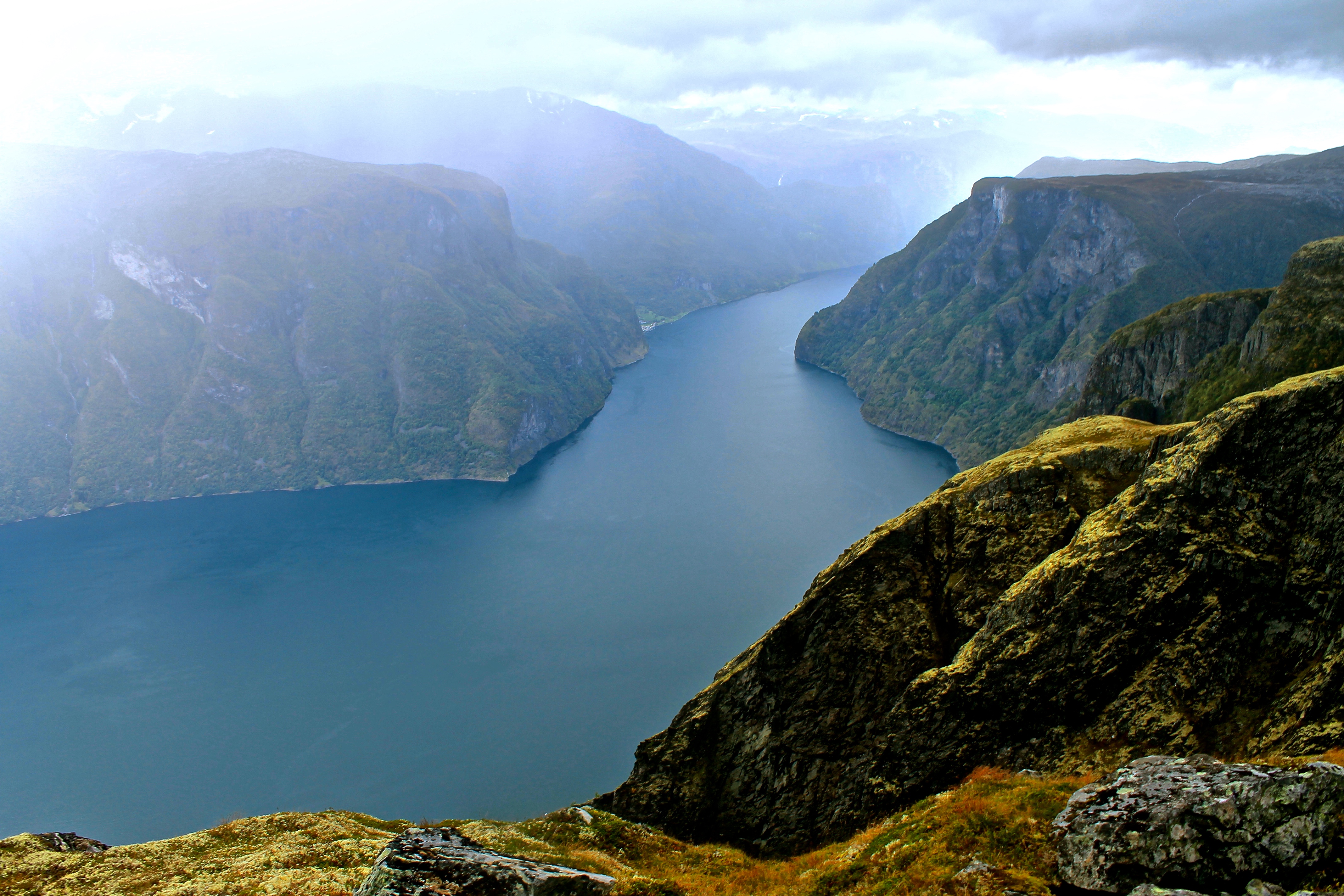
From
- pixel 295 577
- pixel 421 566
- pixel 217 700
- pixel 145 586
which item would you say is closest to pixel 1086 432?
pixel 217 700

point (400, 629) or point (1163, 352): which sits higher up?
point (1163, 352)

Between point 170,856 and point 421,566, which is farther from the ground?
point 170,856

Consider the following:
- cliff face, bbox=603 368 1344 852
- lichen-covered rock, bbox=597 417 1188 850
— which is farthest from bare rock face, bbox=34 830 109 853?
cliff face, bbox=603 368 1344 852

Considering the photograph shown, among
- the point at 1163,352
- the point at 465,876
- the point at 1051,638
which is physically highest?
the point at 1163,352

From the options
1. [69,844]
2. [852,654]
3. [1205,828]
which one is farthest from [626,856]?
[69,844]

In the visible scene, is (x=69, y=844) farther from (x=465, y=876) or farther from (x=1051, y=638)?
(x=1051, y=638)

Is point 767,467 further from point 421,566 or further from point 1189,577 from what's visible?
point 1189,577
